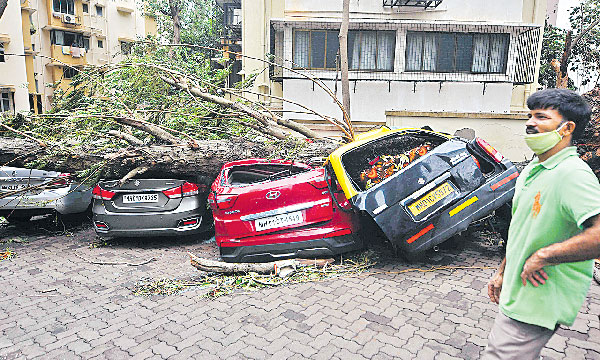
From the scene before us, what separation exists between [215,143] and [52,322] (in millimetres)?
3547

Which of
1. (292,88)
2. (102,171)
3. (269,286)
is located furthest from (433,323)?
(292,88)

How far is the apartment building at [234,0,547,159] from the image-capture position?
14781 mm

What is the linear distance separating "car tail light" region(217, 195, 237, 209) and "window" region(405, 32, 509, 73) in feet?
38.6

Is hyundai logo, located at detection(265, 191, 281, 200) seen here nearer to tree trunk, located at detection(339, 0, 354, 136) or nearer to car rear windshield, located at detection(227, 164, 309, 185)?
car rear windshield, located at detection(227, 164, 309, 185)

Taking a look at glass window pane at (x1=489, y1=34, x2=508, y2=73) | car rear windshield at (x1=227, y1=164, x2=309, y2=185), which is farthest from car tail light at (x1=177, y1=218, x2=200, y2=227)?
glass window pane at (x1=489, y1=34, x2=508, y2=73)

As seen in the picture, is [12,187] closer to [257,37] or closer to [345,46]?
[345,46]

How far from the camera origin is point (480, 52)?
15070mm

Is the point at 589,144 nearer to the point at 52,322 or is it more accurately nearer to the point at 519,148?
the point at 519,148

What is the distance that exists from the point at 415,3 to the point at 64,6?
30894 mm

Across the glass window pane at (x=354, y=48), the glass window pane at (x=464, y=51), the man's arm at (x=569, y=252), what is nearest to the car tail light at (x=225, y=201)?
the man's arm at (x=569, y=252)

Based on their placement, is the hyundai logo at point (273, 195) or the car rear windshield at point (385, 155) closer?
the hyundai logo at point (273, 195)

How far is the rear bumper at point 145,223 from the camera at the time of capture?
6094 mm

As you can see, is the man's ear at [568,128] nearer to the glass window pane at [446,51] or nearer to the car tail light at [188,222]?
the car tail light at [188,222]

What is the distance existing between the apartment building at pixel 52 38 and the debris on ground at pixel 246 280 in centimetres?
2504
